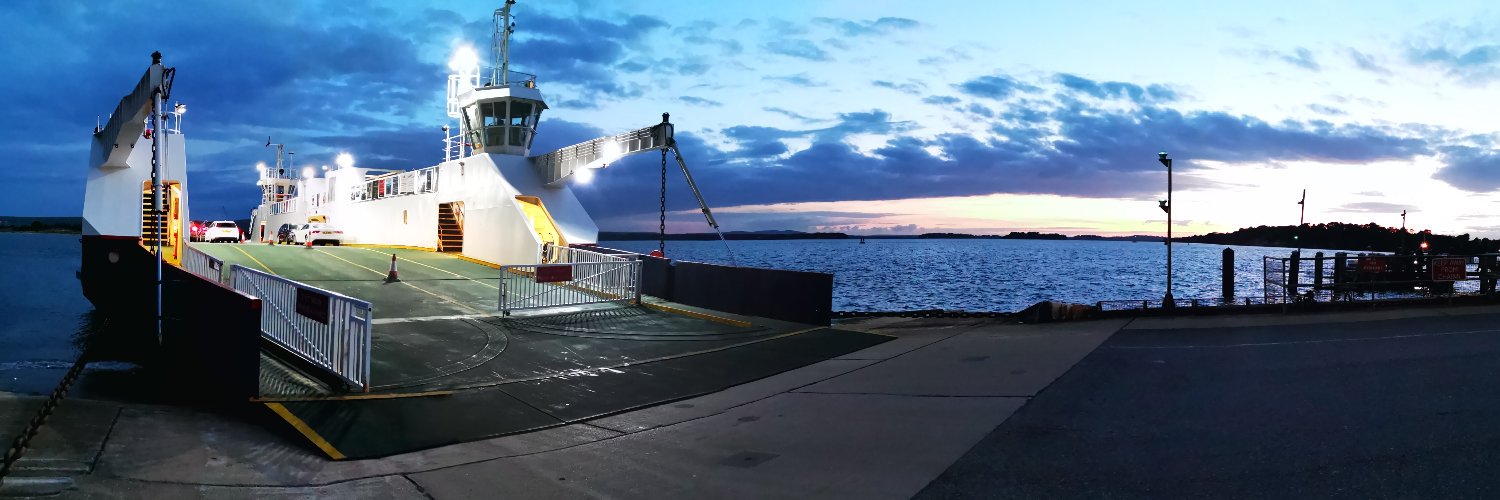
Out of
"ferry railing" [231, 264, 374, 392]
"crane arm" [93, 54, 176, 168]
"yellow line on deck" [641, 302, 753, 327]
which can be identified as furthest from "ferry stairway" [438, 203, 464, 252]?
"ferry railing" [231, 264, 374, 392]

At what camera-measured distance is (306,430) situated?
7.71 meters

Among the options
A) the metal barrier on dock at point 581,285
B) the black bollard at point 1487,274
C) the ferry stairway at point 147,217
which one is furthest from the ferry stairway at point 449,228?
the black bollard at point 1487,274

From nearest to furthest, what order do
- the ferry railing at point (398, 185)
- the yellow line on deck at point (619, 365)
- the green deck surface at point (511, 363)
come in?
the green deck surface at point (511, 363), the yellow line on deck at point (619, 365), the ferry railing at point (398, 185)

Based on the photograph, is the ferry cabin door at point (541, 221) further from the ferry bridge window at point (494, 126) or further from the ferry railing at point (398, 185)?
the ferry railing at point (398, 185)

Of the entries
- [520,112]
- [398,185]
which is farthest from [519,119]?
[398,185]

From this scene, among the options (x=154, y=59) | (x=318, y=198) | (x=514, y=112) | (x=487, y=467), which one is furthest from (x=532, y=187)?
(x=318, y=198)

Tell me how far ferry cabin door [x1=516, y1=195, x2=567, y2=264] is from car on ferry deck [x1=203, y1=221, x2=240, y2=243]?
100 ft

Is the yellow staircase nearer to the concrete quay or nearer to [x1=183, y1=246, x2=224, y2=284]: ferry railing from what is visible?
[x1=183, y1=246, x2=224, y2=284]: ferry railing

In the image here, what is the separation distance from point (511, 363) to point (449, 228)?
949 inches

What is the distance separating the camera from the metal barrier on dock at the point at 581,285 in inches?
676

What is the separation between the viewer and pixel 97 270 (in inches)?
882

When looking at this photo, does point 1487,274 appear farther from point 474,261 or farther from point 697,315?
point 474,261

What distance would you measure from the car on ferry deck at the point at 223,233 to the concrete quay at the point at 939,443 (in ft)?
142

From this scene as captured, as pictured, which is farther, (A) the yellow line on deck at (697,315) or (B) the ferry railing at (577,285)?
(B) the ferry railing at (577,285)
